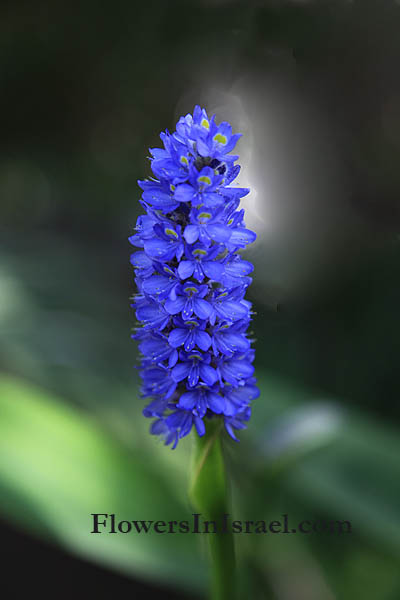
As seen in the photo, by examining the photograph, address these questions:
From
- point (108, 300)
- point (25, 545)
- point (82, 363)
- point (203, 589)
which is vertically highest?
point (108, 300)

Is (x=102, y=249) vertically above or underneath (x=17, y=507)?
above

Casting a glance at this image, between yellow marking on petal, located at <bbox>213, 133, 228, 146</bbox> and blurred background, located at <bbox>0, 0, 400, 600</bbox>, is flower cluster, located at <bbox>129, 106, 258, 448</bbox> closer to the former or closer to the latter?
yellow marking on petal, located at <bbox>213, 133, 228, 146</bbox>

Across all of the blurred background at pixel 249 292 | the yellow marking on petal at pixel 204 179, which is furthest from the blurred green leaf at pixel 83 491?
the yellow marking on petal at pixel 204 179

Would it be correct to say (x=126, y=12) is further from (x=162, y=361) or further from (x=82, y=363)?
(x=162, y=361)

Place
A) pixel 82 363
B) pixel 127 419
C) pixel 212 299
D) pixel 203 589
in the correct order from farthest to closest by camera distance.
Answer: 1. pixel 82 363
2. pixel 127 419
3. pixel 203 589
4. pixel 212 299

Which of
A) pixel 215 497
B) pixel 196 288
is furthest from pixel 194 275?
pixel 215 497

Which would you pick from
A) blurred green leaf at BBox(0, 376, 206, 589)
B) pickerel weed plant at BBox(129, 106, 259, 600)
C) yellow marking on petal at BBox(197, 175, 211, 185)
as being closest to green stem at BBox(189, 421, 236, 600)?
pickerel weed plant at BBox(129, 106, 259, 600)

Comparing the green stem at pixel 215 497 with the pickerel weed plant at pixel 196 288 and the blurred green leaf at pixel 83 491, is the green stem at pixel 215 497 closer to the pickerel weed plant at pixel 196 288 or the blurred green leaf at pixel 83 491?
the pickerel weed plant at pixel 196 288

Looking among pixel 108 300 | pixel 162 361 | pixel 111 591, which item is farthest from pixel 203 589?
pixel 108 300
